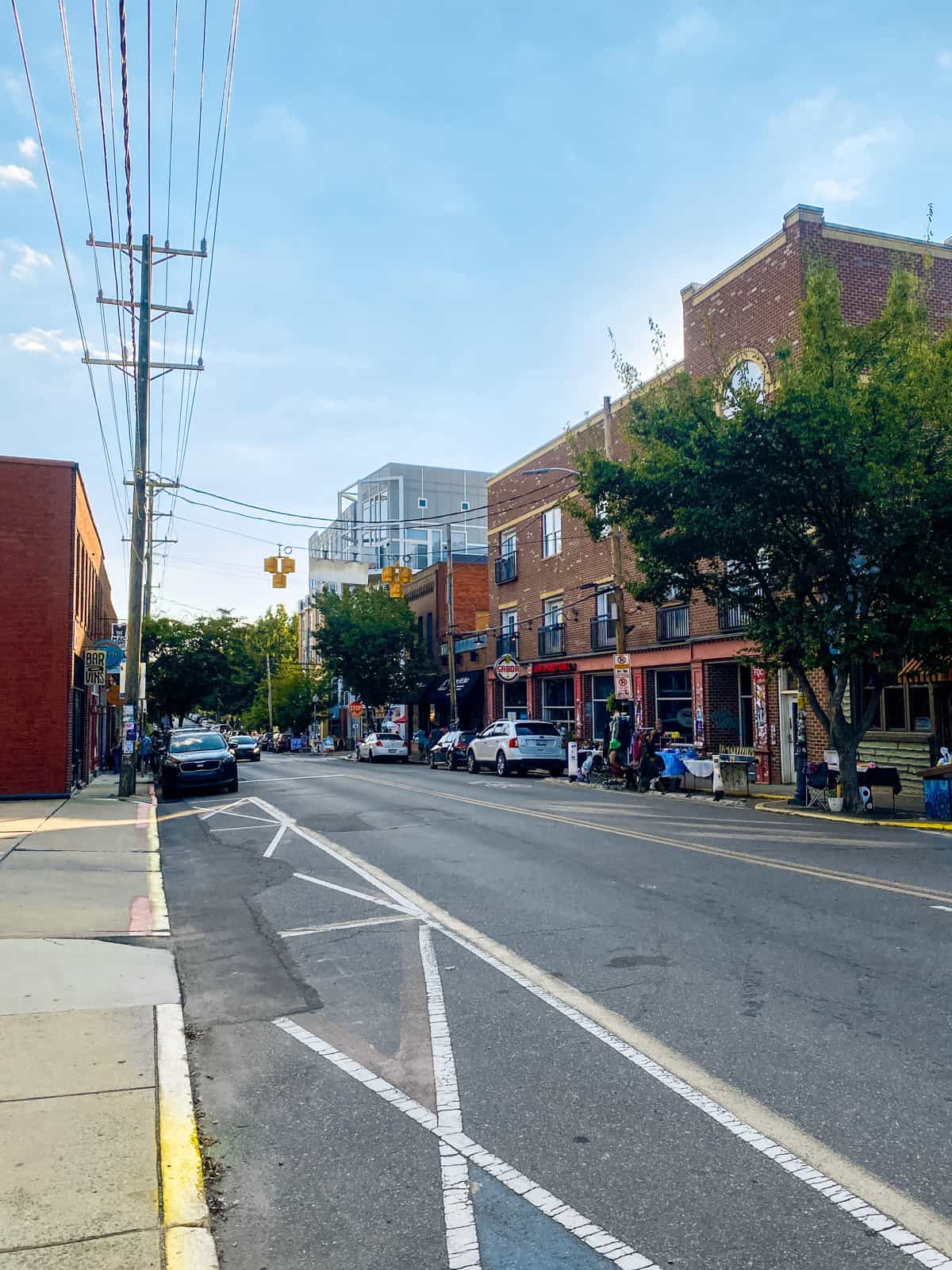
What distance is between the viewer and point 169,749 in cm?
2447

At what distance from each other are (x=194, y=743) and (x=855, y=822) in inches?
614

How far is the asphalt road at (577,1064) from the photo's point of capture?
3707mm

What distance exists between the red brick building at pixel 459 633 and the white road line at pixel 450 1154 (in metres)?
38.1

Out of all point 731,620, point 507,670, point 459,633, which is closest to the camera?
point 731,620

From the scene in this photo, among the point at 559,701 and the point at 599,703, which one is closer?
the point at 599,703

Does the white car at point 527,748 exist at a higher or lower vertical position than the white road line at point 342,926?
higher

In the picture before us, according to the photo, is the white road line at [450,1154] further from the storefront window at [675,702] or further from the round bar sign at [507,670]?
the round bar sign at [507,670]

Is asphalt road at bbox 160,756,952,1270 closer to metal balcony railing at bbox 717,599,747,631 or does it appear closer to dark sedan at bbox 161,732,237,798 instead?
dark sedan at bbox 161,732,237,798

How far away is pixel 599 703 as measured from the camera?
35562mm

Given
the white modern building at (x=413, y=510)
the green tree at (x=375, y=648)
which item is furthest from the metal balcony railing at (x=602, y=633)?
the white modern building at (x=413, y=510)

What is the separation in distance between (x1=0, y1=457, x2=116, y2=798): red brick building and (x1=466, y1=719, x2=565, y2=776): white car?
13.4 meters

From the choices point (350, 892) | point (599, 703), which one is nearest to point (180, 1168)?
point (350, 892)

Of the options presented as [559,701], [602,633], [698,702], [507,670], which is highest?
[602,633]

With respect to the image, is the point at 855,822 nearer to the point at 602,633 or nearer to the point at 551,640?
the point at 602,633
